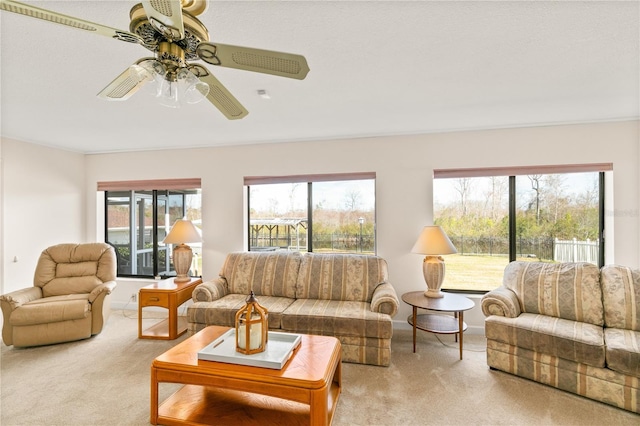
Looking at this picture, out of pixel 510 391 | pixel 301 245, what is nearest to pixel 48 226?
pixel 301 245

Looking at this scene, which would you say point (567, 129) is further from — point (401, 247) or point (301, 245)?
point (301, 245)

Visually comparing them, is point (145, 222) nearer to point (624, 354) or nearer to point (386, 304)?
point (386, 304)

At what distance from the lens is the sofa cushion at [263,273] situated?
11.1ft

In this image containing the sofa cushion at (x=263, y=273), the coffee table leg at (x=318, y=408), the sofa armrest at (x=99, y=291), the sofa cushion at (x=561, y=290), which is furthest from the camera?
the sofa cushion at (x=263, y=273)

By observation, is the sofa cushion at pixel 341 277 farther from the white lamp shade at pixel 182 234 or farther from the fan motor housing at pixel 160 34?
the fan motor housing at pixel 160 34

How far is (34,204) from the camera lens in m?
3.83

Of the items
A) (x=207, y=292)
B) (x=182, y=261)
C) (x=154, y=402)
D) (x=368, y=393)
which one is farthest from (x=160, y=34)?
(x=182, y=261)

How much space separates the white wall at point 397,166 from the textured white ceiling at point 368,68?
0.21m

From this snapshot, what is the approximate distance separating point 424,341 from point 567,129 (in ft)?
9.30

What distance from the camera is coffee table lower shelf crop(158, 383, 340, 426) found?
1.80m

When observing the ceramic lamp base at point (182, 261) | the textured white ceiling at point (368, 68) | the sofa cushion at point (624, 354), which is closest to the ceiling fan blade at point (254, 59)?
the textured white ceiling at point (368, 68)

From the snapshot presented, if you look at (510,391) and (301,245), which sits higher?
→ (301,245)

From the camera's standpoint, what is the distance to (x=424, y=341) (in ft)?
10.4

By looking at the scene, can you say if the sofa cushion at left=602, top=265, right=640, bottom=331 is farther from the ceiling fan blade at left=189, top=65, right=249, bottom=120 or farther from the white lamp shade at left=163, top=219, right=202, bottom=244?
the white lamp shade at left=163, top=219, right=202, bottom=244
